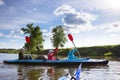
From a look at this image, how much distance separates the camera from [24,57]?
32.9 m

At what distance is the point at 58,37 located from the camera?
293ft

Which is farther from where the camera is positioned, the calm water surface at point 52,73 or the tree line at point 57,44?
the tree line at point 57,44

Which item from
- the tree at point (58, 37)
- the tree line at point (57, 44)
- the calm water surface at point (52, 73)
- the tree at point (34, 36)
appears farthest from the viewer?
the tree at point (58, 37)

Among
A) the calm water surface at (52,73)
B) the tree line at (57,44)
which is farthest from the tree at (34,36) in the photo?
the calm water surface at (52,73)

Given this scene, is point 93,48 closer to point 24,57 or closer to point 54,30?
Result: point 54,30

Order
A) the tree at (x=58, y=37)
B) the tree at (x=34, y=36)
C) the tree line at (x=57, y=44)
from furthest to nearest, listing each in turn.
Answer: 1. the tree at (x=58, y=37)
2. the tree at (x=34, y=36)
3. the tree line at (x=57, y=44)

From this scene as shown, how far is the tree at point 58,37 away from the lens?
89188 millimetres

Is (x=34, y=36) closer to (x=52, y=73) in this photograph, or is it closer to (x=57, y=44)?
(x=57, y=44)

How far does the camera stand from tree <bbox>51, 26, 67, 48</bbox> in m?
89.2

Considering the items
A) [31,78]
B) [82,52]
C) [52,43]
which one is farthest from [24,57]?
[52,43]

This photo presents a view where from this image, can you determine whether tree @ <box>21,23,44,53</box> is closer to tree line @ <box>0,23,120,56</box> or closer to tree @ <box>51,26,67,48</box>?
tree line @ <box>0,23,120,56</box>

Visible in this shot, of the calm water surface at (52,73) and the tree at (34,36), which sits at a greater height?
the tree at (34,36)

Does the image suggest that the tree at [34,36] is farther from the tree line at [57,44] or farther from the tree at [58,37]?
the tree at [58,37]

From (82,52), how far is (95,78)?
49.2 m
